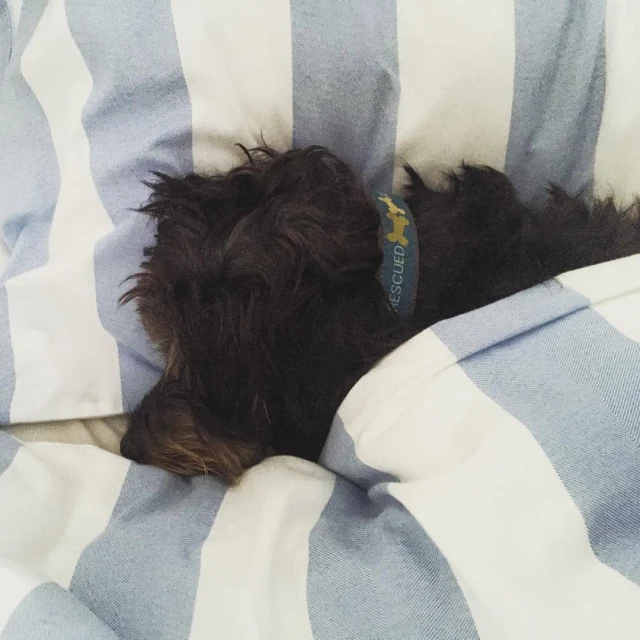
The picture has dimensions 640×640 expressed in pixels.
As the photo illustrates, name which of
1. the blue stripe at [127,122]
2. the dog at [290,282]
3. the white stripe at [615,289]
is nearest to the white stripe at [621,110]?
the dog at [290,282]

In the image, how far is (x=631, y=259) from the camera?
73 centimetres

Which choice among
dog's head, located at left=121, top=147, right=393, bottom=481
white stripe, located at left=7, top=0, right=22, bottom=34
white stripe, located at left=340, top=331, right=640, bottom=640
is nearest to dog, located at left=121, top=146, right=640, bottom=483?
dog's head, located at left=121, top=147, right=393, bottom=481

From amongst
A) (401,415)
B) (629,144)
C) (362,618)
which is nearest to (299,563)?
(362,618)

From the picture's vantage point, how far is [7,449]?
819mm

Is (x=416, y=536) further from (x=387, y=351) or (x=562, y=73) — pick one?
(x=562, y=73)

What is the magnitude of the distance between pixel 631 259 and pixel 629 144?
1.11ft

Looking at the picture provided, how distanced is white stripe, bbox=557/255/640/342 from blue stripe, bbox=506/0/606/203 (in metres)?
0.32

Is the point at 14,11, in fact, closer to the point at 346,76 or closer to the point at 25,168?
the point at 25,168

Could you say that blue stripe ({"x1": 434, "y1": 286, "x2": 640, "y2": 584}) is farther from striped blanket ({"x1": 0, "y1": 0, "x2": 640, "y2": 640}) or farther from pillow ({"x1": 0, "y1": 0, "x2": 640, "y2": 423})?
pillow ({"x1": 0, "y1": 0, "x2": 640, "y2": 423})

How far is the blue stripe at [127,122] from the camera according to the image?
33.3 inches

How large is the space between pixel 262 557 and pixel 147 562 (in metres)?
0.13

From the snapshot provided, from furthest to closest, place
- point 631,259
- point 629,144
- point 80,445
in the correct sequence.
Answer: point 629,144 → point 80,445 → point 631,259

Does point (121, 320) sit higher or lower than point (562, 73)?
lower

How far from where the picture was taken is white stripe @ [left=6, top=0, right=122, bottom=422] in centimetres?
88
